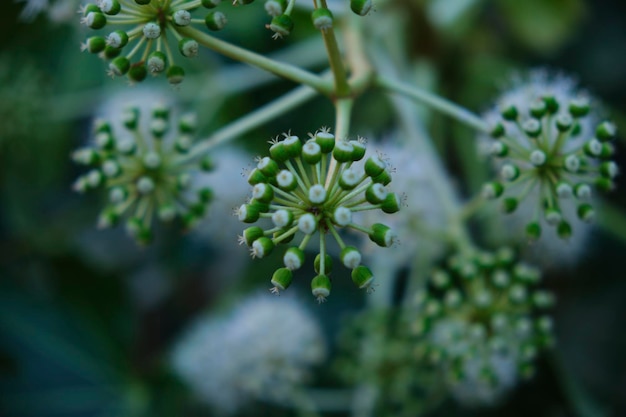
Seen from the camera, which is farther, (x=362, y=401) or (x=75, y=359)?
(x=75, y=359)

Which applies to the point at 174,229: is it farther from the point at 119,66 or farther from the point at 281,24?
the point at 281,24

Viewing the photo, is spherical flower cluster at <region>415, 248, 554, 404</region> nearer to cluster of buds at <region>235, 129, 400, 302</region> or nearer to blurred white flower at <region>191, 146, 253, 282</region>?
cluster of buds at <region>235, 129, 400, 302</region>

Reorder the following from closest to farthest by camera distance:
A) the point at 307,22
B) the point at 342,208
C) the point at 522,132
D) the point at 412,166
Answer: the point at 342,208 → the point at 522,132 → the point at 412,166 → the point at 307,22

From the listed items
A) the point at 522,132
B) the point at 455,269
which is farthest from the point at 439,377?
the point at 522,132

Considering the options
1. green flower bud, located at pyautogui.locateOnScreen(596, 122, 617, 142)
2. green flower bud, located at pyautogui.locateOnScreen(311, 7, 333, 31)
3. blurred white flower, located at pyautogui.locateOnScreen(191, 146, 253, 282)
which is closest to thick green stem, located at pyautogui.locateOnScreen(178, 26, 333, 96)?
green flower bud, located at pyautogui.locateOnScreen(311, 7, 333, 31)

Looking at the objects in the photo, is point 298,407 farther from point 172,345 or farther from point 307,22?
point 307,22

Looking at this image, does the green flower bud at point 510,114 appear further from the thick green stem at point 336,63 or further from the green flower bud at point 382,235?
the green flower bud at point 382,235

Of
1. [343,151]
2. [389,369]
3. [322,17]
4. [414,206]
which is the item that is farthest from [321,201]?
[389,369]
